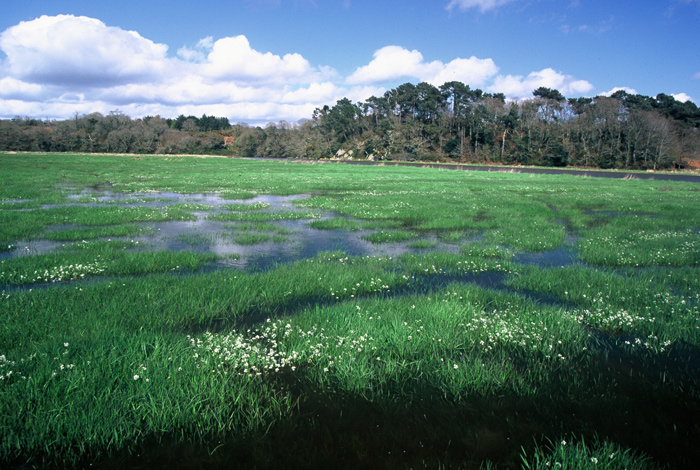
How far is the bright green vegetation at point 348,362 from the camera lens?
15.3ft

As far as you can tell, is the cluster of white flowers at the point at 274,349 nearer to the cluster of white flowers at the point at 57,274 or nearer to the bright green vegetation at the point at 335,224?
the cluster of white flowers at the point at 57,274

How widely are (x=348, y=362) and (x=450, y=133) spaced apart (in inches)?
5393

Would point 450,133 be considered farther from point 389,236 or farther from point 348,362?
point 348,362

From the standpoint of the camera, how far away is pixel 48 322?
7.41 meters

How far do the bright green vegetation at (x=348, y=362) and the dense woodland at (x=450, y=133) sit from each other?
10212cm

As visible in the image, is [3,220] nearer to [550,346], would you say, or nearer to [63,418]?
[63,418]

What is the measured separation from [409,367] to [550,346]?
264 centimetres

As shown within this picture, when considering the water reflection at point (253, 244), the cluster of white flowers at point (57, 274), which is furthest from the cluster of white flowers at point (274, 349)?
the cluster of white flowers at point (57, 274)

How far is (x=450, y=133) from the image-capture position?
438ft

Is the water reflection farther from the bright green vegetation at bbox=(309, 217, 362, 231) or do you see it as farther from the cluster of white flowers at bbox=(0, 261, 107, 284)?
the cluster of white flowers at bbox=(0, 261, 107, 284)

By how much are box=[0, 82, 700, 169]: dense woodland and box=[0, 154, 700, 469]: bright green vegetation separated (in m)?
102

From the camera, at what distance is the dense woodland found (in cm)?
9556

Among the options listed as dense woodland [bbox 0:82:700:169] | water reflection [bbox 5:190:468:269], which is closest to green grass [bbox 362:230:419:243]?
water reflection [bbox 5:190:468:269]

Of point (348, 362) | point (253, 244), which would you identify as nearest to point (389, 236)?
point (253, 244)
